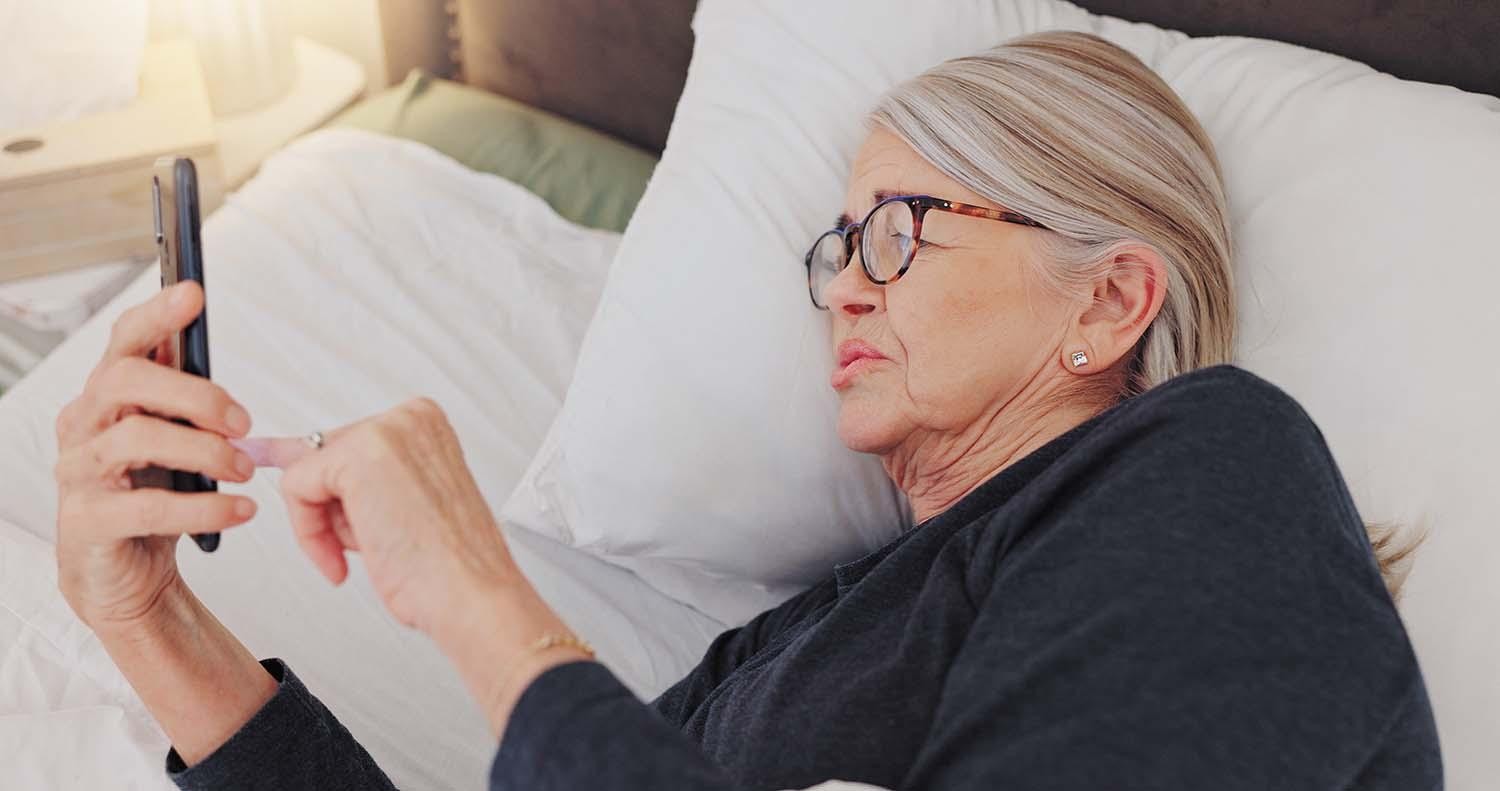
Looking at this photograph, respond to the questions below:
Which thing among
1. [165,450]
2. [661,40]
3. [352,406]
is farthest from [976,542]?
[661,40]

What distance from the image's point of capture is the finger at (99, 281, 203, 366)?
0.75 m

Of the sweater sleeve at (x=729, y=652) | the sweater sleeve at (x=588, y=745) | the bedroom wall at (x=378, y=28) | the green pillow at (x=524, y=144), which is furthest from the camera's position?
the bedroom wall at (x=378, y=28)

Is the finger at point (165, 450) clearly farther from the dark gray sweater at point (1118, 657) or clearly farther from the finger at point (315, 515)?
the dark gray sweater at point (1118, 657)

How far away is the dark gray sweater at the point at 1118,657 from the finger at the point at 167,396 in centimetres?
26

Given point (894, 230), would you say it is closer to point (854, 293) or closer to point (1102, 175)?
point (854, 293)

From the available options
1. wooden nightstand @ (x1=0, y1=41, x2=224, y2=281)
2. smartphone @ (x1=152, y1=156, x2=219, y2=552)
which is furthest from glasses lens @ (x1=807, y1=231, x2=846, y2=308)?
wooden nightstand @ (x1=0, y1=41, x2=224, y2=281)

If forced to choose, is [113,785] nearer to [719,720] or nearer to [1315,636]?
[719,720]

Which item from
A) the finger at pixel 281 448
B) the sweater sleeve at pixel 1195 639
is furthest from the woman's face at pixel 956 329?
the finger at pixel 281 448

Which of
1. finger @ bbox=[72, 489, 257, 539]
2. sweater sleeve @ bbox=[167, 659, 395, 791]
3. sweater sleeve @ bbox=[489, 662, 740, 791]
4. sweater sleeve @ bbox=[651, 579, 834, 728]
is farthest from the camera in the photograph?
sweater sleeve @ bbox=[651, 579, 834, 728]

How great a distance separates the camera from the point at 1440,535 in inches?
35.7

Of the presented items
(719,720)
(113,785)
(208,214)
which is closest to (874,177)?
(719,720)

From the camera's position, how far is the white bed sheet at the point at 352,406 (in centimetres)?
106

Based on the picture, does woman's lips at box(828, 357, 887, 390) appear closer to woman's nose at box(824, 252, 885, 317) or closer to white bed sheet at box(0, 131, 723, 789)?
woman's nose at box(824, 252, 885, 317)

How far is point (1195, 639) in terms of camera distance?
67cm
